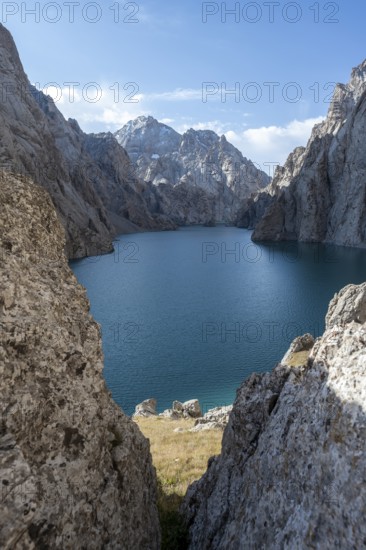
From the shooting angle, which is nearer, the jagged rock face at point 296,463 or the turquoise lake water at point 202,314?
the jagged rock face at point 296,463

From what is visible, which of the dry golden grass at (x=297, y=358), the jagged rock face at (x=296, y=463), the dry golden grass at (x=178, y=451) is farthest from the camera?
the dry golden grass at (x=297, y=358)

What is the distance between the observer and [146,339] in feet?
164

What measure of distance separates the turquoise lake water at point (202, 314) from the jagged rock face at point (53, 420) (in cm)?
2714

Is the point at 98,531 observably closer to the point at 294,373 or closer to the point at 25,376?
the point at 25,376

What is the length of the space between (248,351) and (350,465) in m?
40.6

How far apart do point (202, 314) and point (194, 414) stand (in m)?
30.4

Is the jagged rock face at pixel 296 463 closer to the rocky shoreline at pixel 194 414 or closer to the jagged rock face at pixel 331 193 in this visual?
the rocky shoreline at pixel 194 414

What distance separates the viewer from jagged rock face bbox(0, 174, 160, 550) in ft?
19.5

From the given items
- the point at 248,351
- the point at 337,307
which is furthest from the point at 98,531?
the point at 248,351

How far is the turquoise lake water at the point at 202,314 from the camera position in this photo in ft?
130

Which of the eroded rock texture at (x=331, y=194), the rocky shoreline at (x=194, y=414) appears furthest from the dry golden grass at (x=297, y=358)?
the eroded rock texture at (x=331, y=194)

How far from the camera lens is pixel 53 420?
23.0 feet

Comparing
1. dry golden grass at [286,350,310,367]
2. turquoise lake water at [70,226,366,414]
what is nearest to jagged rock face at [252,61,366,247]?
turquoise lake water at [70,226,366,414]

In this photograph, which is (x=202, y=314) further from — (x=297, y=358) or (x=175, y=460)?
(x=175, y=460)
